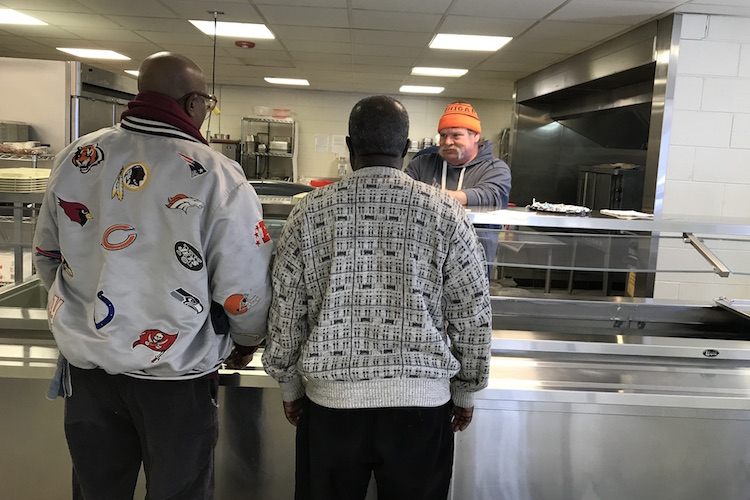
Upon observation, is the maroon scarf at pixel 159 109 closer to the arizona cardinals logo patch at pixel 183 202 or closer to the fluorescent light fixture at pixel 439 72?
the arizona cardinals logo patch at pixel 183 202

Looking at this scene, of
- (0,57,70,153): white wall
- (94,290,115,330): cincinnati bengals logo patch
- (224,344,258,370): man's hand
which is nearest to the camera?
(94,290,115,330): cincinnati bengals logo patch

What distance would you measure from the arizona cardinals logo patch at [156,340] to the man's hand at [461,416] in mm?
688

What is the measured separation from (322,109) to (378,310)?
7.41 metres

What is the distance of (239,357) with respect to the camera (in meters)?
1.57

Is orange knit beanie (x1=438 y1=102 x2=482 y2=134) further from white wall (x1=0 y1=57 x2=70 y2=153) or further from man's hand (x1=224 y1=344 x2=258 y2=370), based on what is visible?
white wall (x1=0 y1=57 x2=70 y2=153)

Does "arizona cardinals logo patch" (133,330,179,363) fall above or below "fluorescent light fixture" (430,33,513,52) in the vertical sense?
below

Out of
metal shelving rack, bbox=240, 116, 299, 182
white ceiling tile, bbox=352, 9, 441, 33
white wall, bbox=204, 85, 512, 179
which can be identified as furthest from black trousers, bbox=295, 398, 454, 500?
white wall, bbox=204, 85, 512, 179

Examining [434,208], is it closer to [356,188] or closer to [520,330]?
[356,188]

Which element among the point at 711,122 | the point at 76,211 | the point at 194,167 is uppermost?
the point at 711,122

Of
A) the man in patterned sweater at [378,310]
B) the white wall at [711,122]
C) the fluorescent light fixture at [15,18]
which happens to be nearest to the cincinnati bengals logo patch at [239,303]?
the man in patterned sweater at [378,310]

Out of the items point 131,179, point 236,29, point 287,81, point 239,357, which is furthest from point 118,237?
point 287,81

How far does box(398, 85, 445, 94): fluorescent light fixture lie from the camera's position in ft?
23.5

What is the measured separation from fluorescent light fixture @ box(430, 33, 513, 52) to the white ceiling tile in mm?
280

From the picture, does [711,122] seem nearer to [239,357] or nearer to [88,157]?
[239,357]
